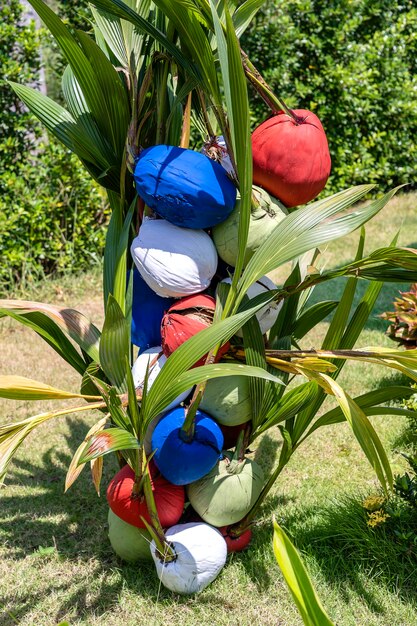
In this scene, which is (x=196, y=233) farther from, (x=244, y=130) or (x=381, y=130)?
(x=381, y=130)

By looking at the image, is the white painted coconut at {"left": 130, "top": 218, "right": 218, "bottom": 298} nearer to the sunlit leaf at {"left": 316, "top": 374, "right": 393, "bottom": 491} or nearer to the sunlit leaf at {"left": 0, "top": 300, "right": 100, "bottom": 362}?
the sunlit leaf at {"left": 0, "top": 300, "right": 100, "bottom": 362}

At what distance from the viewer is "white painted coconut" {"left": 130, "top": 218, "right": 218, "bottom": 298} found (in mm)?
2078

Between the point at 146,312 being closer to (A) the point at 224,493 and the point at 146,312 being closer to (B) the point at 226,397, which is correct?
(B) the point at 226,397

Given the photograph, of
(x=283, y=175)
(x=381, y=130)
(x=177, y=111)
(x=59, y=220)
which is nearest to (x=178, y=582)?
(x=283, y=175)

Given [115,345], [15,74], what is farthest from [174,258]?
[15,74]

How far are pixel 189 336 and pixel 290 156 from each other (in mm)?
620

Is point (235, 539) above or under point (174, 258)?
under

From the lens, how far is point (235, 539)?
2.41 metres

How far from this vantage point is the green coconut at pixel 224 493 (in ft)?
7.26

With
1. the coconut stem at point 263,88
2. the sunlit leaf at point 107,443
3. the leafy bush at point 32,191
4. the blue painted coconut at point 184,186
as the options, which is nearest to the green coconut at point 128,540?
the sunlit leaf at point 107,443

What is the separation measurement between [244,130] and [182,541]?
1.26 m

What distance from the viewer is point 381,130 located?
25.2ft

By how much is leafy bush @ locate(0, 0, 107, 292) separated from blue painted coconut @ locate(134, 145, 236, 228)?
128 inches

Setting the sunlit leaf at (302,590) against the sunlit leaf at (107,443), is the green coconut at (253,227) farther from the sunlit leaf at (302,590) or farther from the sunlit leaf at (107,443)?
the sunlit leaf at (302,590)
